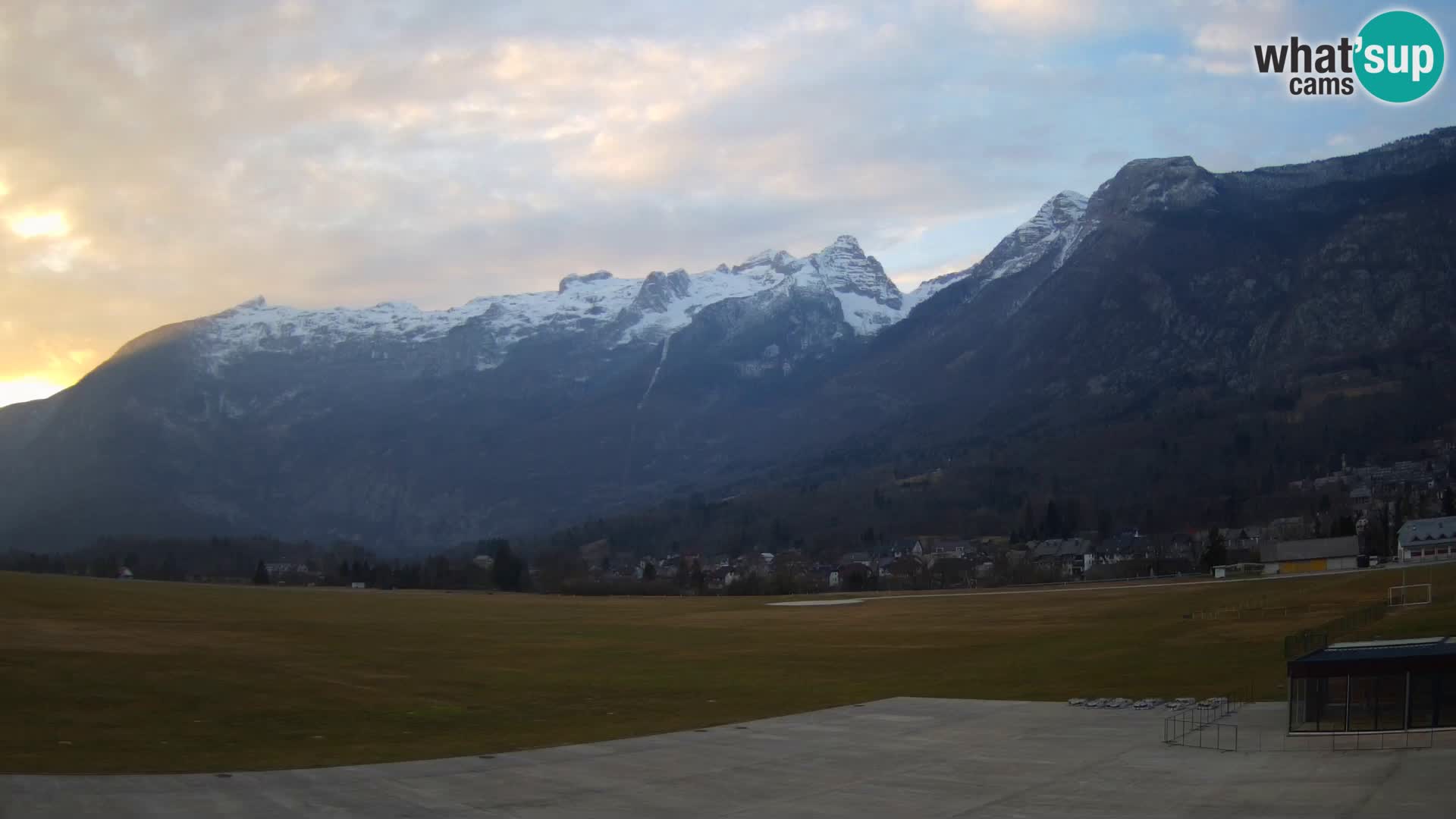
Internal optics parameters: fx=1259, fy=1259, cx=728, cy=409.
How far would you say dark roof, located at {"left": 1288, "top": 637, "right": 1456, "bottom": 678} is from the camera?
37.0m

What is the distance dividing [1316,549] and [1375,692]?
90874mm

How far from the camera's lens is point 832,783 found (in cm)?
3531

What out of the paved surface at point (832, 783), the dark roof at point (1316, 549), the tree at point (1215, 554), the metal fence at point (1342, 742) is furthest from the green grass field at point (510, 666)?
the tree at point (1215, 554)

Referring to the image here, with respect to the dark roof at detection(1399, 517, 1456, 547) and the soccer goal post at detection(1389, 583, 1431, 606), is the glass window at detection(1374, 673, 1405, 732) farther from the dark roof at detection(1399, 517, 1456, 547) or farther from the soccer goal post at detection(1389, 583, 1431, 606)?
the dark roof at detection(1399, 517, 1456, 547)

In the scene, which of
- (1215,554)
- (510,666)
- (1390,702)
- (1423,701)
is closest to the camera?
(1423,701)

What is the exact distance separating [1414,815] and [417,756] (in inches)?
1064

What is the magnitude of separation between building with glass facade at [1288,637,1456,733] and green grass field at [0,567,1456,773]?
28.9 feet

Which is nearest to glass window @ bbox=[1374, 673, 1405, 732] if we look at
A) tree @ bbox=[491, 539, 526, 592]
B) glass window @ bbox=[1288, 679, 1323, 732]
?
glass window @ bbox=[1288, 679, 1323, 732]

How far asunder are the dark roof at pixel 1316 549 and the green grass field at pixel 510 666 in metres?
25.7

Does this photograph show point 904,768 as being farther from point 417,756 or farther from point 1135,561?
point 1135,561

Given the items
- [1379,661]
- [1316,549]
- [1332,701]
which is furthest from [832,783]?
[1316,549]

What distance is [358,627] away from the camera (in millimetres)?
79688

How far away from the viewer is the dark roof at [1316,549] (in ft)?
389

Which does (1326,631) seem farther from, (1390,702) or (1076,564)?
(1076,564)
